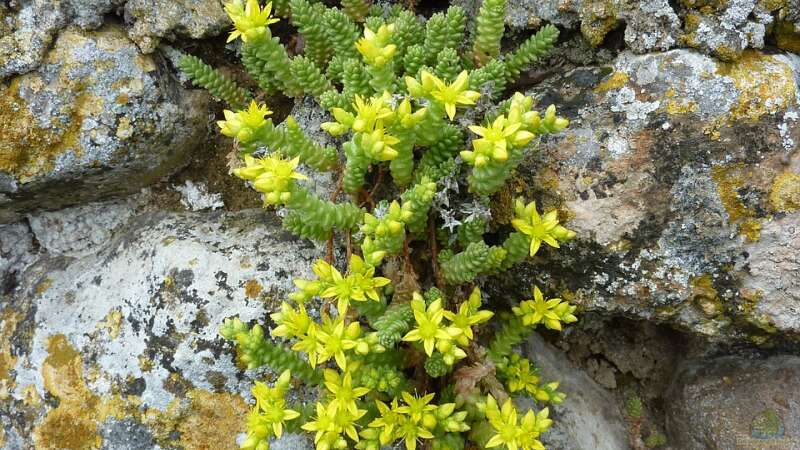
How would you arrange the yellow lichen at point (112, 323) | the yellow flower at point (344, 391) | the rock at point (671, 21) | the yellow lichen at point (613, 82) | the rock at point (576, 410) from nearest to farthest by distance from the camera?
the yellow flower at point (344, 391), the rock at point (671, 21), the yellow lichen at point (613, 82), the yellow lichen at point (112, 323), the rock at point (576, 410)

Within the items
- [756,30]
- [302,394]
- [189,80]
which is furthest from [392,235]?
[756,30]

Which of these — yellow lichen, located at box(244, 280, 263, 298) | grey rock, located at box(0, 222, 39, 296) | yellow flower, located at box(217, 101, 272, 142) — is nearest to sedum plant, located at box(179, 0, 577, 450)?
yellow flower, located at box(217, 101, 272, 142)

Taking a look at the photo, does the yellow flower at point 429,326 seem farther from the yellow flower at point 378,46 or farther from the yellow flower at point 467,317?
the yellow flower at point 378,46

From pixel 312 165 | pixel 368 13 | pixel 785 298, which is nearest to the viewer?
pixel 785 298

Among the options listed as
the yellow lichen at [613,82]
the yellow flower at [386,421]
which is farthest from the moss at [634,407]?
the yellow lichen at [613,82]

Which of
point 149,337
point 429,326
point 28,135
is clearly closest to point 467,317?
point 429,326

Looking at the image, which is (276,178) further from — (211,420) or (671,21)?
(671,21)

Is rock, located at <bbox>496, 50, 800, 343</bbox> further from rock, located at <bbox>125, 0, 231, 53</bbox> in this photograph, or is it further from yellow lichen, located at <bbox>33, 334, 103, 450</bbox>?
yellow lichen, located at <bbox>33, 334, 103, 450</bbox>

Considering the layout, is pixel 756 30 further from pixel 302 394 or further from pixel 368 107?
pixel 302 394
